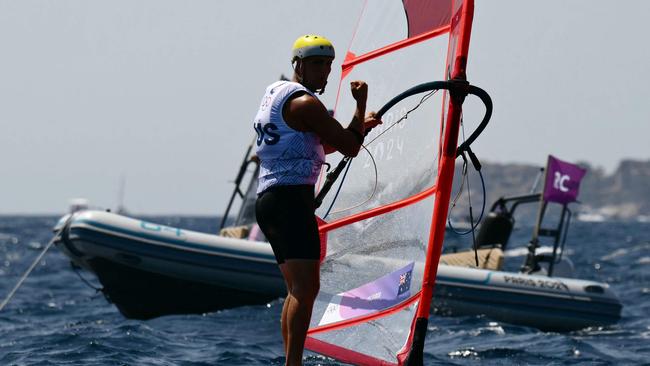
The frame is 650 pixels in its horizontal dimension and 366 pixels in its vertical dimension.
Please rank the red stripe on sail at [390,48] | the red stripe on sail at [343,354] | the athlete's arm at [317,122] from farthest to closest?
1. the red stripe on sail at [390,48]
2. the red stripe on sail at [343,354]
3. the athlete's arm at [317,122]

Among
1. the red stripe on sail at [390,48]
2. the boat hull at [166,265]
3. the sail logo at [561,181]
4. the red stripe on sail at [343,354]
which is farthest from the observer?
the sail logo at [561,181]

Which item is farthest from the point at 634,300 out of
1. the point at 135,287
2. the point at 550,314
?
the point at 135,287

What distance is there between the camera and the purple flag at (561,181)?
1216 cm

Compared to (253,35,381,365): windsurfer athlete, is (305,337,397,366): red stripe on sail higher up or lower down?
lower down

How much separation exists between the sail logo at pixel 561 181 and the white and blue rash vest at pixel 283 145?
7874mm

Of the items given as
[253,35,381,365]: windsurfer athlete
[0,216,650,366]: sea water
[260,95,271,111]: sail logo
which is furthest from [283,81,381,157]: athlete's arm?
[0,216,650,366]: sea water

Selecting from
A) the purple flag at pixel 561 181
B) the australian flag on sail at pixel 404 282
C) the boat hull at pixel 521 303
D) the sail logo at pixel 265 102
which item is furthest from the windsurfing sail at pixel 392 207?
the purple flag at pixel 561 181

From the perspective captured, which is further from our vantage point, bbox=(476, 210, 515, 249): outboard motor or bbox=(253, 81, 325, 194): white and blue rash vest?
bbox=(476, 210, 515, 249): outboard motor

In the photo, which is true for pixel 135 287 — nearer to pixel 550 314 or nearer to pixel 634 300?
pixel 550 314

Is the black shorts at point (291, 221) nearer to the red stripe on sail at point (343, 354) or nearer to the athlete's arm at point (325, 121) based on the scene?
the athlete's arm at point (325, 121)

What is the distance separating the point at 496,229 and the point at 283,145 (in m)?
7.97

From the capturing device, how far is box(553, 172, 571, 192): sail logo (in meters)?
12.3

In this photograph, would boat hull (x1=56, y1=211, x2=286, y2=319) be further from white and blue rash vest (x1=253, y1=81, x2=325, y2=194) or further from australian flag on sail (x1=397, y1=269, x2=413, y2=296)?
white and blue rash vest (x1=253, y1=81, x2=325, y2=194)

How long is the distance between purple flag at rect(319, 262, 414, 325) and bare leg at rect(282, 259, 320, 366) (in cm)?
94
